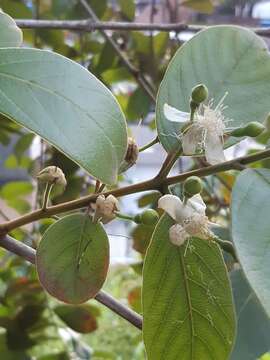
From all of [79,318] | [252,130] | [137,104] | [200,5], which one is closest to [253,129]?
[252,130]

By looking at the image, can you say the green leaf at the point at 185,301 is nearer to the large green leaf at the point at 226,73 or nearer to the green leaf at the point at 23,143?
the large green leaf at the point at 226,73

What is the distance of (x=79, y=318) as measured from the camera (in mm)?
983

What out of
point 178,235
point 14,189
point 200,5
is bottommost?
point 14,189

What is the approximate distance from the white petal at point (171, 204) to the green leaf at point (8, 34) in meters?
0.14

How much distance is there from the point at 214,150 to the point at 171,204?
4cm

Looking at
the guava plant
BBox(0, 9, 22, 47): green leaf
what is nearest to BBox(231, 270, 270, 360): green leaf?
the guava plant

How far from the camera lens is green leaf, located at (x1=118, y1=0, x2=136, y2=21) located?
118 centimetres

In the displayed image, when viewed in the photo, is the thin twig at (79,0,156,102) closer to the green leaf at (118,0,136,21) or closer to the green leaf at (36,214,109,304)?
the green leaf at (118,0,136,21)

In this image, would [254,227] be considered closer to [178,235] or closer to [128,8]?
[178,235]

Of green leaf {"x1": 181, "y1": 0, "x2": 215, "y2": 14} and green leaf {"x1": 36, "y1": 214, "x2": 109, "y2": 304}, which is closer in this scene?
green leaf {"x1": 36, "y1": 214, "x2": 109, "y2": 304}

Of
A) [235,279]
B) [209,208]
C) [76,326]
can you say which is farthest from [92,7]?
[235,279]

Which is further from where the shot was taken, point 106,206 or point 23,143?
point 23,143

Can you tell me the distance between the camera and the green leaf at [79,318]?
0.97 meters

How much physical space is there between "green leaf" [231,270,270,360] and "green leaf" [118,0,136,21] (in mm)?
716
